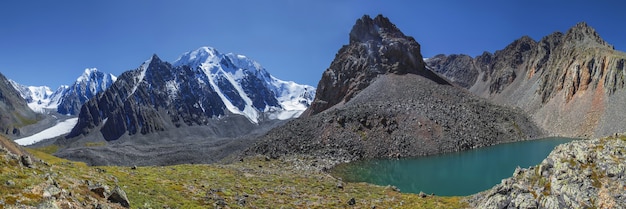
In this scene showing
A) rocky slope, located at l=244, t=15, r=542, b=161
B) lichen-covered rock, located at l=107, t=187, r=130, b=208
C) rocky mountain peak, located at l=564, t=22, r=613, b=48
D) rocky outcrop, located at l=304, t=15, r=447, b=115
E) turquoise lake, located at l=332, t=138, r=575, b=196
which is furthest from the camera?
rocky outcrop, located at l=304, t=15, r=447, b=115

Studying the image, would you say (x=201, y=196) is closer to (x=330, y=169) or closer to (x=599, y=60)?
(x=330, y=169)

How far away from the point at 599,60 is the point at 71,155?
197 metres

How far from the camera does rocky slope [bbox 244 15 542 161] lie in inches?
4006

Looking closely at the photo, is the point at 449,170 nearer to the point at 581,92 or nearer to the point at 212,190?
the point at 212,190

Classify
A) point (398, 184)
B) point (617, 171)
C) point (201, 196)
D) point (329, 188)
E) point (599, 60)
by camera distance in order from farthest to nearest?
point (599, 60) → point (398, 184) → point (329, 188) → point (201, 196) → point (617, 171)

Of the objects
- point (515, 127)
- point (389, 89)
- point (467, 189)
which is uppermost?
point (389, 89)

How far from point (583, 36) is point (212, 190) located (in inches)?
7871

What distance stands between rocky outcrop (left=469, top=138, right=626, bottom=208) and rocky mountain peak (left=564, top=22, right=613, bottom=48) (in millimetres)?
171303

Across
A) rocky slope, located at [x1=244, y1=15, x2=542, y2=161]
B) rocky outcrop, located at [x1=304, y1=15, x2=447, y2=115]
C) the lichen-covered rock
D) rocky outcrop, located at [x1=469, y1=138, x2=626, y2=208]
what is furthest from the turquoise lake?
rocky outcrop, located at [x1=304, y1=15, x2=447, y2=115]

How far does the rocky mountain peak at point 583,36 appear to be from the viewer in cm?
17525

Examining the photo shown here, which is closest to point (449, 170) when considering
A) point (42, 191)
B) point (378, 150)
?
point (378, 150)

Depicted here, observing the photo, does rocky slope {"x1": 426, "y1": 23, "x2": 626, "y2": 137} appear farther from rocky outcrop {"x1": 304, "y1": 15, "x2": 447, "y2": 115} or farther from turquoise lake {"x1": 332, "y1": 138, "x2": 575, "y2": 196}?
rocky outcrop {"x1": 304, "y1": 15, "x2": 447, "y2": 115}

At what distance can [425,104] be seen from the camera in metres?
132

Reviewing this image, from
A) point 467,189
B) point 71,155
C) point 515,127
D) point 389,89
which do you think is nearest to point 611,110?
point 515,127
